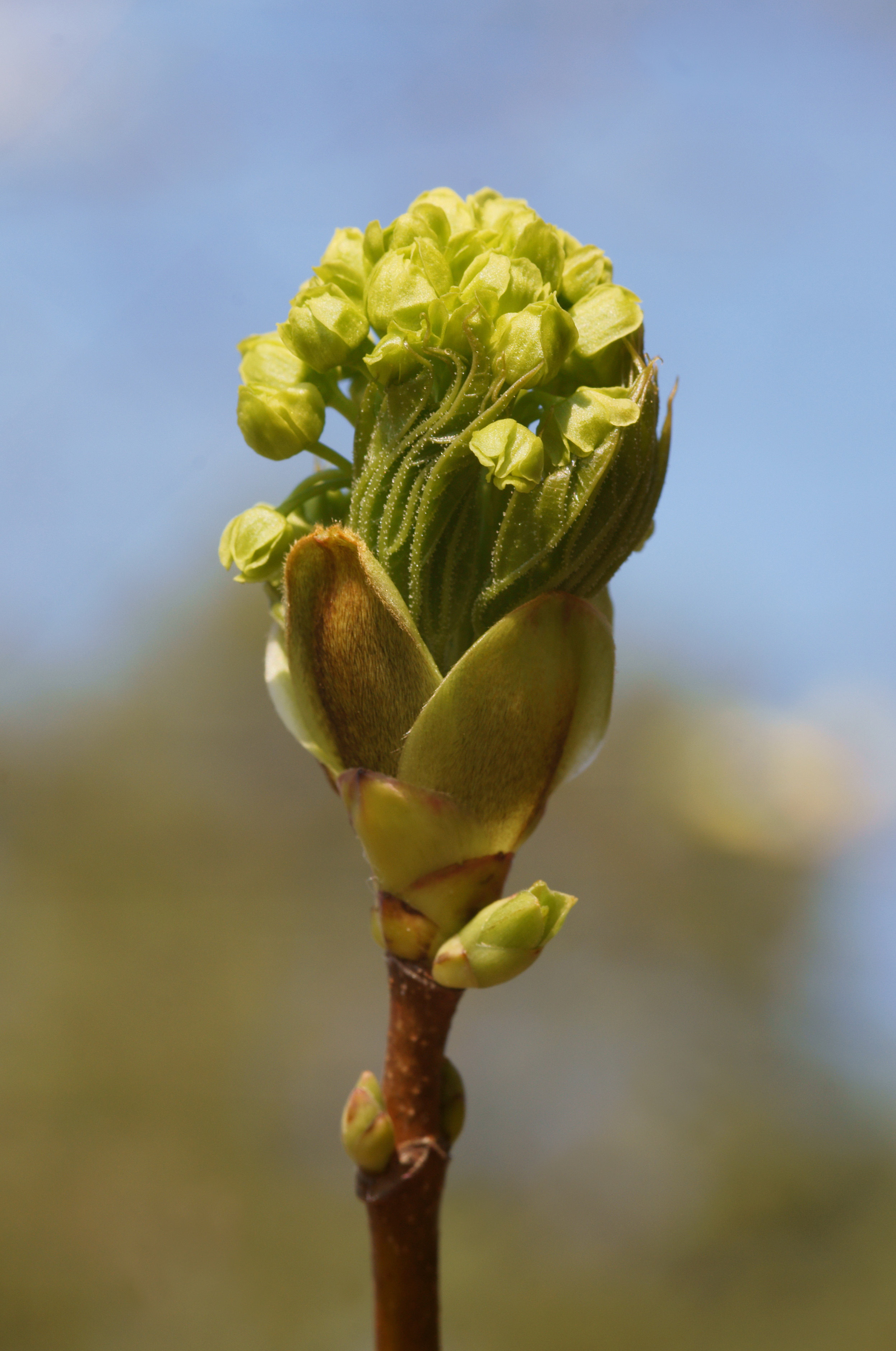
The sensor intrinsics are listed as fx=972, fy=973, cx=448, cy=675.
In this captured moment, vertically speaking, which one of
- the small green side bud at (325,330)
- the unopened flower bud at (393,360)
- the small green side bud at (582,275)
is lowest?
the unopened flower bud at (393,360)

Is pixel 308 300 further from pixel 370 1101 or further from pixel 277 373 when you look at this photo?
pixel 370 1101

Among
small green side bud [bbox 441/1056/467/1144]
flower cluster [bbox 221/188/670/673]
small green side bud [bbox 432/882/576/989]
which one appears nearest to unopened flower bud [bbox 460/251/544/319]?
flower cluster [bbox 221/188/670/673]

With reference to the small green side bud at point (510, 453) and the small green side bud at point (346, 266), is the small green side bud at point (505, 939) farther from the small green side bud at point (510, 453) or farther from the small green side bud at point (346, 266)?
the small green side bud at point (346, 266)

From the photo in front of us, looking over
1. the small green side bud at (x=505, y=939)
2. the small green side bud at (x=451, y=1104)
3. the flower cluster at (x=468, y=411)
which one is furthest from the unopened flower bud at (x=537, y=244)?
the small green side bud at (x=451, y=1104)

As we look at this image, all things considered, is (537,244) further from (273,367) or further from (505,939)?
(505,939)

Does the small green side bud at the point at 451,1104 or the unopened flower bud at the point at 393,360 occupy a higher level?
the unopened flower bud at the point at 393,360

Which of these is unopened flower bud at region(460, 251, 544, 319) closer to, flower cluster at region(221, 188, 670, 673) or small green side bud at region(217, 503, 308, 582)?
flower cluster at region(221, 188, 670, 673)
